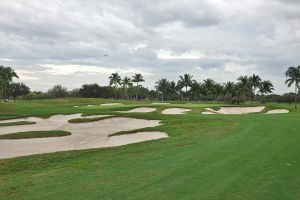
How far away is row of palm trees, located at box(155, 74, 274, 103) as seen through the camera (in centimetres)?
13438

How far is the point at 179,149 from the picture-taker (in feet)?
61.8

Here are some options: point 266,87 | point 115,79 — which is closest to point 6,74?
point 115,79

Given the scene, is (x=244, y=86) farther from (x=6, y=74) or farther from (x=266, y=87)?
(x=6, y=74)

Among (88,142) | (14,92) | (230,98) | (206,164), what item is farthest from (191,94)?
(206,164)

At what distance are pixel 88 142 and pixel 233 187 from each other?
797 inches

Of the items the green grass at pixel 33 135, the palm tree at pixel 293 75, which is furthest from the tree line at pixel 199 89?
the green grass at pixel 33 135

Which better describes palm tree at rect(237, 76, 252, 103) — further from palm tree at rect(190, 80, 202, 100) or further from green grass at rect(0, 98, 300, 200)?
green grass at rect(0, 98, 300, 200)

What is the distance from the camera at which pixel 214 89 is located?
15200cm

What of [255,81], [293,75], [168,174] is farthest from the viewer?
[255,81]

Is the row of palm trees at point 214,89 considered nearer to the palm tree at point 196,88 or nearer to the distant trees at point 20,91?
the palm tree at point 196,88

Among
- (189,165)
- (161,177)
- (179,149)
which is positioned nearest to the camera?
(161,177)

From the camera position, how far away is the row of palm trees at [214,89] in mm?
134375

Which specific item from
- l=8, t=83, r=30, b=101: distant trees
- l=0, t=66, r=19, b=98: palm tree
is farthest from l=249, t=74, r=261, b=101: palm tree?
l=8, t=83, r=30, b=101: distant trees

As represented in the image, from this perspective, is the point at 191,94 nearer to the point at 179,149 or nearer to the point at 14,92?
the point at 14,92
